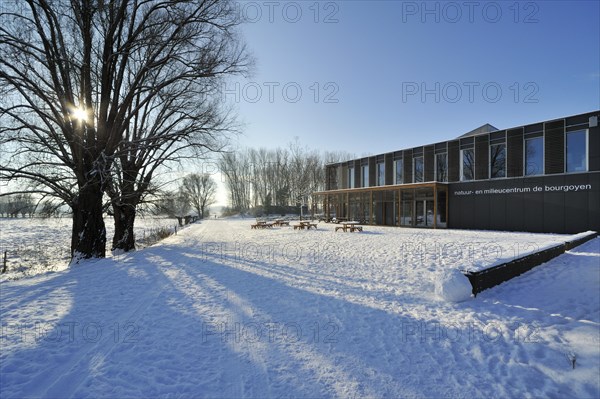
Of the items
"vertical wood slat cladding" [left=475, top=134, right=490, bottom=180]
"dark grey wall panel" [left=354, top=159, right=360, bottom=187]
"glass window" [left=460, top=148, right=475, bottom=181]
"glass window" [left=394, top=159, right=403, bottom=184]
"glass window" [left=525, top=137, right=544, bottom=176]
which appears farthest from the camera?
"dark grey wall panel" [left=354, top=159, right=360, bottom=187]

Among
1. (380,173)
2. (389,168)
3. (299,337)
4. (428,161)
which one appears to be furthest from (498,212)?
(299,337)

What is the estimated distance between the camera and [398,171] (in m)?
26.2

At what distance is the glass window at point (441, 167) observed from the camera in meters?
22.5

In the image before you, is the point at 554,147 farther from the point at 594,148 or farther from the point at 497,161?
the point at 497,161

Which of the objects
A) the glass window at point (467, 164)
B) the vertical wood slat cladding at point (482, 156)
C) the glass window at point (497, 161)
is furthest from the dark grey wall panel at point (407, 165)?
the glass window at point (497, 161)

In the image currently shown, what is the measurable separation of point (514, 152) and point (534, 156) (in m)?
1.05

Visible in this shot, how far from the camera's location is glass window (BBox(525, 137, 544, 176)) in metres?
17.6

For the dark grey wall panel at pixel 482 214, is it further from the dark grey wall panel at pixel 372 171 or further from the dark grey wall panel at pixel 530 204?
the dark grey wall panel at pixel 372 171

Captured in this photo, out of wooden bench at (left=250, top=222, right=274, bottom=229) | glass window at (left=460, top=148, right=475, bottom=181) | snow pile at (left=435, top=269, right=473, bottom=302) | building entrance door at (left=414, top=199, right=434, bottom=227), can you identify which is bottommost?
wooden bench at (left=250, top=222, right=274, bottom=229)

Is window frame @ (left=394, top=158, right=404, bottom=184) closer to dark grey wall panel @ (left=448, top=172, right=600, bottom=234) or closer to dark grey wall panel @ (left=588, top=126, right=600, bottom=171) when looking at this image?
dark grey wall panel @ (left=448, top=172, right=600, bottom=234)

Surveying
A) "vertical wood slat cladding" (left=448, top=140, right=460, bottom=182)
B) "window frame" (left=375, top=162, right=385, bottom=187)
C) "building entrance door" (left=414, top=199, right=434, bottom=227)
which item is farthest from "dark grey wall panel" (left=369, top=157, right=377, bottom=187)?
"vertical wood slat cladding" (left=448, top=140, right=460, bottom=182)

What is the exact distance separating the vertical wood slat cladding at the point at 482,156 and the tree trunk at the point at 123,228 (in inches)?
853

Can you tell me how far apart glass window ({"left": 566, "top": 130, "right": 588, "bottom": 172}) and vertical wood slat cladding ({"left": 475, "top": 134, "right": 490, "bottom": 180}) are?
4.11 m

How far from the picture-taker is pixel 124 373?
3260 millimetres
